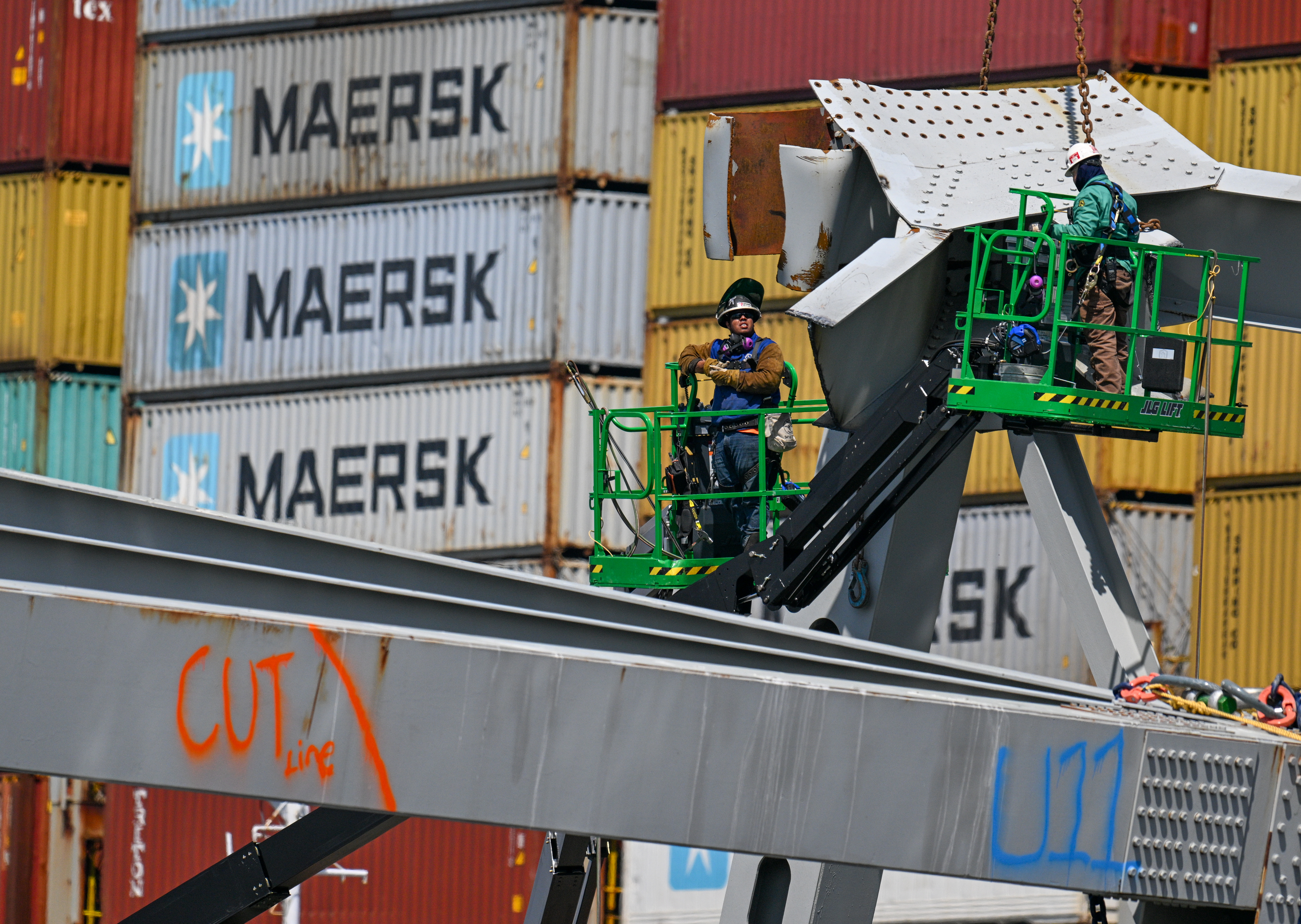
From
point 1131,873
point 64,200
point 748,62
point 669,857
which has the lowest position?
point 669,857

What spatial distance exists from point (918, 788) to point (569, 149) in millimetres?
20996

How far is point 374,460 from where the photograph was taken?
26.5 meters

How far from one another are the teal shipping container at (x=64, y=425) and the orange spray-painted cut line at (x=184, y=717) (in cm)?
2339

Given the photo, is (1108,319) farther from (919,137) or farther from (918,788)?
(918,788)

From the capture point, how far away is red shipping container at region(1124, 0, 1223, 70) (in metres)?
23.7

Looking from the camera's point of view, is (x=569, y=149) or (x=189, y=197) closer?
(x=569, y=149)

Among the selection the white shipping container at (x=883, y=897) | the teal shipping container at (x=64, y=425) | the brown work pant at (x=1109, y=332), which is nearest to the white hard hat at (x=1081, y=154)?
the brown work pant at (x=1109, y=332)

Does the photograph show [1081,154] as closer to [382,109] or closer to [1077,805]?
[1077,805]

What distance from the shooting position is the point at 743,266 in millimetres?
25547

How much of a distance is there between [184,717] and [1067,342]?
237 inches

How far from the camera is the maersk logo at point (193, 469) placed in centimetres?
2722

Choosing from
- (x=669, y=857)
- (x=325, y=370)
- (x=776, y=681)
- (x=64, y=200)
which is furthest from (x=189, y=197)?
(x=776, y=681)

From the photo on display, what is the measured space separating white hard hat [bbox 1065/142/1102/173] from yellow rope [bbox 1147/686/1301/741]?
3.59 m

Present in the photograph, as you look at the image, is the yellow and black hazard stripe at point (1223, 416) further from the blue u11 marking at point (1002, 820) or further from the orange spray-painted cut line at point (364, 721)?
the orange spray-painted cut line at point (364, 721)
